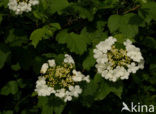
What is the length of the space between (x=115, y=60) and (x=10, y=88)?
8.29ft

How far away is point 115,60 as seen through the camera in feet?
9.88

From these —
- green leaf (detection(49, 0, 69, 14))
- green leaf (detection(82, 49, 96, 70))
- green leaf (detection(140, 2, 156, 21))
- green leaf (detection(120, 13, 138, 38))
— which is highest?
green leaf (detection(49, 0, 69, 14))

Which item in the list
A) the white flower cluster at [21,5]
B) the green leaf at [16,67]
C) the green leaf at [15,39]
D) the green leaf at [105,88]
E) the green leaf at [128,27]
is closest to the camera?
the green leaf at [105,88]

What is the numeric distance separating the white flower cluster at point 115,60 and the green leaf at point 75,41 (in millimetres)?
425

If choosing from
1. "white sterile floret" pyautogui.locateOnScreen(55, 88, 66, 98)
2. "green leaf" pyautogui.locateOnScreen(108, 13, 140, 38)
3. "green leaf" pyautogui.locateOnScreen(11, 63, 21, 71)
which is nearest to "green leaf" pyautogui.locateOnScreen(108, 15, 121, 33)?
"green leaf" pyautogui.locateOnScreen(108, 13, 140, 38)

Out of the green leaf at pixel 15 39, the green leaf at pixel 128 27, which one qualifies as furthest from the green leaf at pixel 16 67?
the green leaf at pixel 128 27

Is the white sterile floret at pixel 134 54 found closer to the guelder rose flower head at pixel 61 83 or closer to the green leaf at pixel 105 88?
the green leaf at pixel 105 88

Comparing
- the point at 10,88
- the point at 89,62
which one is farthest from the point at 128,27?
the point at 10,88

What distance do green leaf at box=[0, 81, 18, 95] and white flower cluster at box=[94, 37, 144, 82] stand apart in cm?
231

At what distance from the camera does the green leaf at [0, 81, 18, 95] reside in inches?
189

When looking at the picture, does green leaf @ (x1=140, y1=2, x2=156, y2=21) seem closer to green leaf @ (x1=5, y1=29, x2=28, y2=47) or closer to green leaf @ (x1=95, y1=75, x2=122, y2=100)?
green leaf @ (x1=95, y1=75, x2=122, y2=100)

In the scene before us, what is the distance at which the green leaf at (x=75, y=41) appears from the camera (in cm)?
345

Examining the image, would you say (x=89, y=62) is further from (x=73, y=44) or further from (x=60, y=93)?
(x=60, y=93)

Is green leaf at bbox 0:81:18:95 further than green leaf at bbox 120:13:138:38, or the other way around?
green leaf at bbox 0:81:18:95
